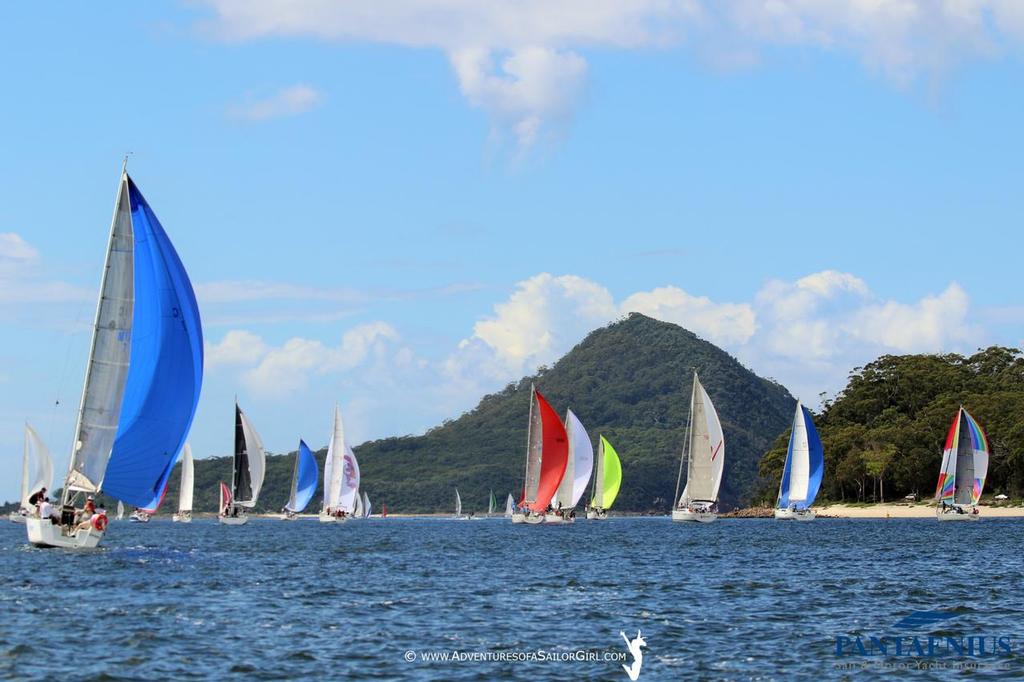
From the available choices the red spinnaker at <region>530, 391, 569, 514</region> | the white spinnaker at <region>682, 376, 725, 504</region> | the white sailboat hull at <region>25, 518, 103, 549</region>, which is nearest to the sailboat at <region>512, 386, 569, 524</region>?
the red spinnaker at <region>530, 391, 569, 514</region>

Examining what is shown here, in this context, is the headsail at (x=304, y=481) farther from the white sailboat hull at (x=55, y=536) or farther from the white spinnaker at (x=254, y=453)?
the white sailboat hull at (x=55, y=536)

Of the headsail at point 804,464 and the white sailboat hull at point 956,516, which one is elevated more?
the headsail at point 804,464

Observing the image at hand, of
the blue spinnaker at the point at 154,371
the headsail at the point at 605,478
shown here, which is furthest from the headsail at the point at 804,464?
the blue spinnaker at the point at 154,371

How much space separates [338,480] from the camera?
122750 millimetres

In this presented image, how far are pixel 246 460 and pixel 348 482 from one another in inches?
734

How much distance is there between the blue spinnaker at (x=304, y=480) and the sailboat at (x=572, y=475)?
31.8 m

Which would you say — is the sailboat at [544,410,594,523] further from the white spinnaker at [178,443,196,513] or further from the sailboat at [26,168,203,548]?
the sailboat at [26,168,203,548]

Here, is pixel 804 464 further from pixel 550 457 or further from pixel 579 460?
pixel 550 457

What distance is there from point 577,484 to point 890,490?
137ft

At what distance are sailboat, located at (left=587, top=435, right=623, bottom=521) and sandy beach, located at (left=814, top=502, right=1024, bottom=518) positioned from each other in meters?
19.4

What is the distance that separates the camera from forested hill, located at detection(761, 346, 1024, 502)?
118250 mm

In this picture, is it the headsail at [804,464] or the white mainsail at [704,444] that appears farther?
the headsail at [804,464]

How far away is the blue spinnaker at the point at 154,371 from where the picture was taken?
43688mm

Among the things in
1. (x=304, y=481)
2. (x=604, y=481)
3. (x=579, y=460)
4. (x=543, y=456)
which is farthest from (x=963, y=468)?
(x=304, y=481)
